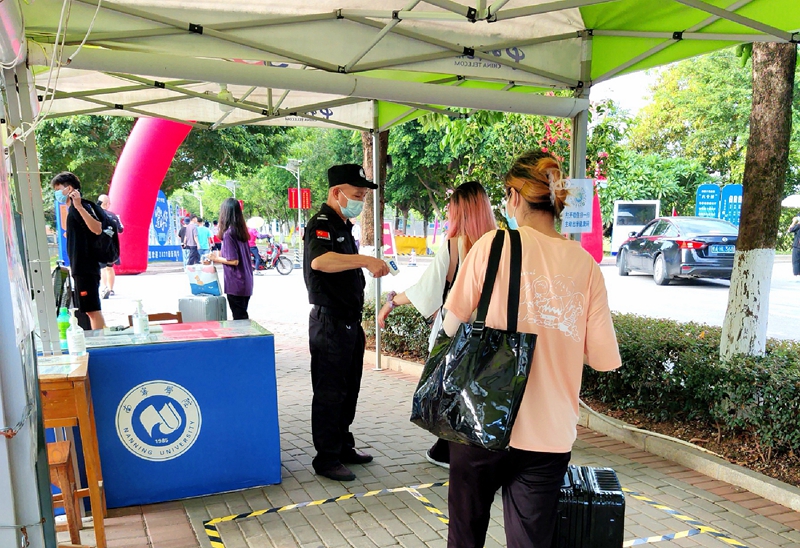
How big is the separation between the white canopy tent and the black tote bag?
1.93m

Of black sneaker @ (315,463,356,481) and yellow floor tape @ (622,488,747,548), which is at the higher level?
black sneaker @ (315,463,356,481)

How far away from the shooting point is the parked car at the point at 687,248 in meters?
13.3

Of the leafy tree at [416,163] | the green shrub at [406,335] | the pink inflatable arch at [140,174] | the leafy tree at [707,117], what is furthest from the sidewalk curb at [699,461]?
the leafy tree at [707,117]

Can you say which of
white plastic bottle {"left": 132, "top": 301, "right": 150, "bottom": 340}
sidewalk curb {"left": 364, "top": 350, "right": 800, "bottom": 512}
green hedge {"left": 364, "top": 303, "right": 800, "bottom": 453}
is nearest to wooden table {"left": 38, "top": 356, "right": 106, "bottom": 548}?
white plastic bottle {"left": 132, "top": 301, "right": 150, "bottom": 340}

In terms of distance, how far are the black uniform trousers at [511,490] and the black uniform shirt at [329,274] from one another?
1703 millimetres

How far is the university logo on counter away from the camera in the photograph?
10.7ft

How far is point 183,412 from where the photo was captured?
3367mm

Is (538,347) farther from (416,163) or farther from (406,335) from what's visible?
(416,163)

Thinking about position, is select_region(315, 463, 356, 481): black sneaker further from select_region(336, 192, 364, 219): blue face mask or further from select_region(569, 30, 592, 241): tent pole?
select_region(569, 30, 592, 241): tent pole

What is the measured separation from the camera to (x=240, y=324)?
3850 mm

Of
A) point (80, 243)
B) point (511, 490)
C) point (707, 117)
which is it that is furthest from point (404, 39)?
point (707, 117)

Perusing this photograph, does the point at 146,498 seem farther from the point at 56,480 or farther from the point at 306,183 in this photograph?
the point at 306,183

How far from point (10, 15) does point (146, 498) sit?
2.41 metres

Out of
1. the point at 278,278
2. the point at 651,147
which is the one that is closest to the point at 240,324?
the point at 278,278
